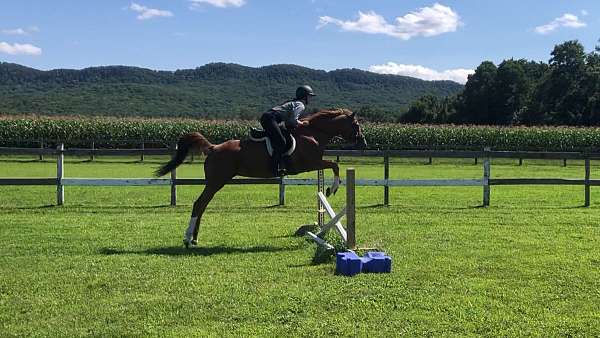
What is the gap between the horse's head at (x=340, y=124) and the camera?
9773 millimetres

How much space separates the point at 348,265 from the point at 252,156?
315 cm

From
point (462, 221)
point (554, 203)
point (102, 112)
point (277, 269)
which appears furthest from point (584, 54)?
point (102, 112)

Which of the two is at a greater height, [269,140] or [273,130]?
[273,130]

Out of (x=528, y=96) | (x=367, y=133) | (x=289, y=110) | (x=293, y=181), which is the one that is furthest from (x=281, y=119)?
(x=528, y=96)

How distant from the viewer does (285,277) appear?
22.3 ft

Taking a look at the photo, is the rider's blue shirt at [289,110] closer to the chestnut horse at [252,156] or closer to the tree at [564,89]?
the chestnut horse at [252,156]

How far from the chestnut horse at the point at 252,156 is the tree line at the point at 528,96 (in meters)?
61.6

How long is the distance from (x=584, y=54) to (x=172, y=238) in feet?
250

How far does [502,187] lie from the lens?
66.7ft

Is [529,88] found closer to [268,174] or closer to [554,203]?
[554,203]

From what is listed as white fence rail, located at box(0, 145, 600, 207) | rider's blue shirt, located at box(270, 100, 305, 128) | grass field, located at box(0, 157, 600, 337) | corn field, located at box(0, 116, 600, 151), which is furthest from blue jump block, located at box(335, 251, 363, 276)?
corn field, located at box(0, 116, 600, 151)

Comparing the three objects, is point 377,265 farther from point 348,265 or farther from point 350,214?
point 350,214

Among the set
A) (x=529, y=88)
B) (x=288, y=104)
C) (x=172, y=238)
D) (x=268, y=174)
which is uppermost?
(x=529, y=88)

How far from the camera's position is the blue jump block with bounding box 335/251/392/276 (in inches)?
270
